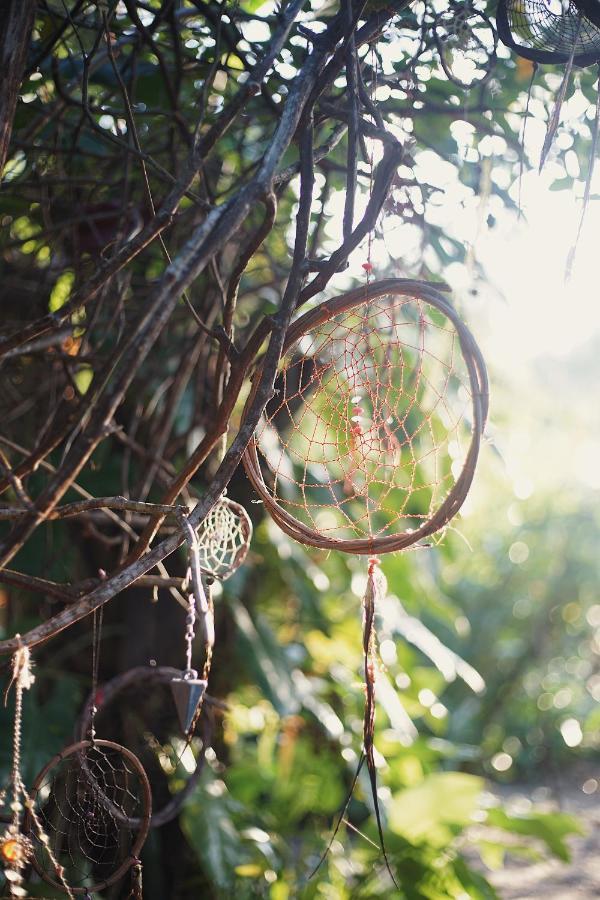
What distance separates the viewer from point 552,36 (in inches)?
38.7

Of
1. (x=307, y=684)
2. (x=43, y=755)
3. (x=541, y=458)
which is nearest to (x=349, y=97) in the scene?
(x=43, y=755)

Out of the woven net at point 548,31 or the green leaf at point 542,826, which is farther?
the green leaf at point 542,826

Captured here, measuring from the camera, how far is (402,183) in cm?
115

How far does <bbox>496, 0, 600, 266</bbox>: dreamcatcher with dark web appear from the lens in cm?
95

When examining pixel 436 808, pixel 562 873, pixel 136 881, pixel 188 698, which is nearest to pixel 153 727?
pixel 436 808

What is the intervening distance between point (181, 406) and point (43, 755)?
2.57 ft

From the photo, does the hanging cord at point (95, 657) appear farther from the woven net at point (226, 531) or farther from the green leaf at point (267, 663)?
→ the green leaf at point (267, 663)

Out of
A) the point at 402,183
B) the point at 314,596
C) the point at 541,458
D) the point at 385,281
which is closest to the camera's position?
the point at 385,281

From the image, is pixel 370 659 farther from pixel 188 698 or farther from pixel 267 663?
pixel 267 663

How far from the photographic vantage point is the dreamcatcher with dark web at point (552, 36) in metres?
0.95

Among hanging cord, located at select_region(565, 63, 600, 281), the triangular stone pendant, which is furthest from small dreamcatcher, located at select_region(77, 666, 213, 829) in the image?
hanging cord, located at select_region(565, 63, 600, 281)

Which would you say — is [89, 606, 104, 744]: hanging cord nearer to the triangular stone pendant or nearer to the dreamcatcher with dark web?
the triangular stone pendant

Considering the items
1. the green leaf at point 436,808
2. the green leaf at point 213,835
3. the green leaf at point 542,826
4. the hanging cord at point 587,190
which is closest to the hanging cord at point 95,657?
the hanging cord at point 587,190

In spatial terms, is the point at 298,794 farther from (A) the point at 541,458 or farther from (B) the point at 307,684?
(A) the point at 541,458
